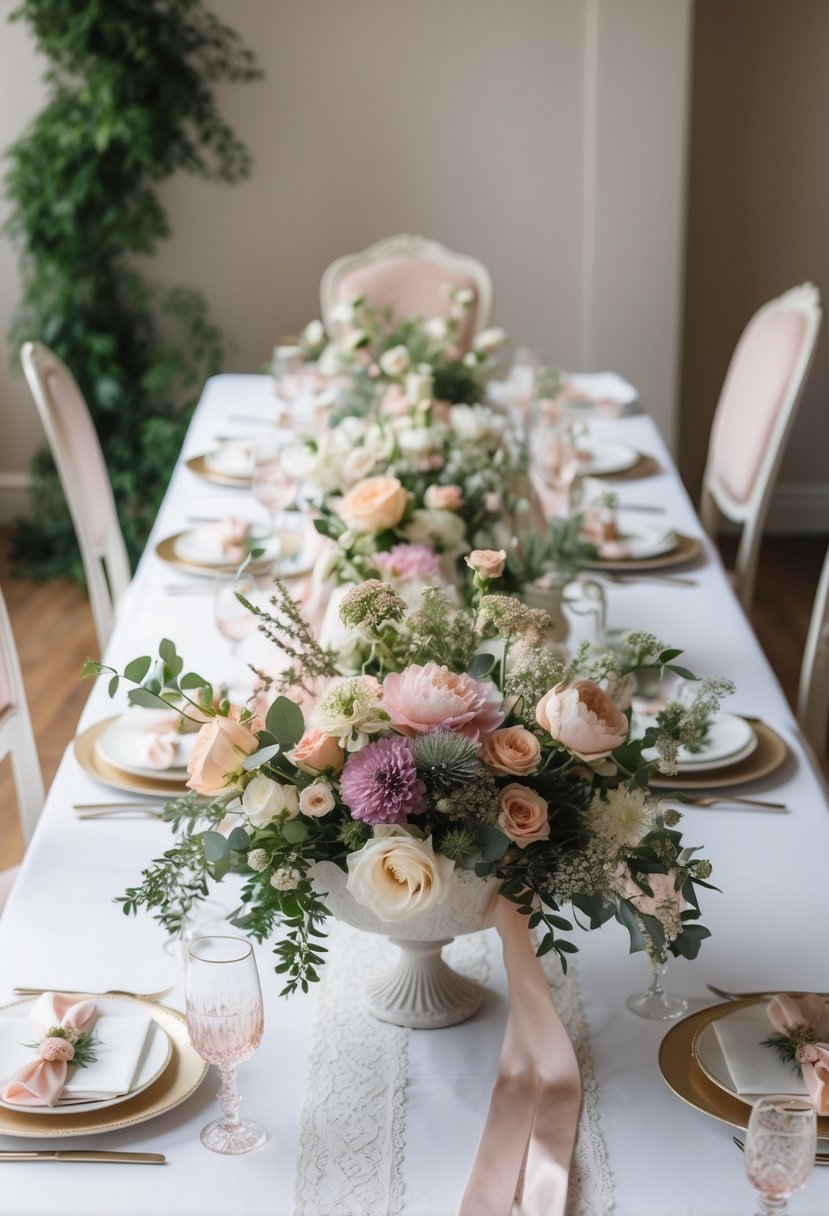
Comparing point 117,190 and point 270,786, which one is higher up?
point 270,786

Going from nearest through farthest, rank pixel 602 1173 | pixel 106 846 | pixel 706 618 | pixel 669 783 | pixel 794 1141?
1. pixel 794 1141
2. pixel 602 1173
3. pixel 106 846
4. pixel 669 783
5. pixel 706 618

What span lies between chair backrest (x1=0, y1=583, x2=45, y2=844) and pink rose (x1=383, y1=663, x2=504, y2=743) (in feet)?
3.59

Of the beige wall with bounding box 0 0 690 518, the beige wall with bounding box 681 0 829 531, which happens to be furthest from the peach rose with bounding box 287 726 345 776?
the beige wall with bounding box 681 0 829 531

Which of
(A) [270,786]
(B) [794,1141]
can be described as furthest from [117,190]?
(B) [794,1141]

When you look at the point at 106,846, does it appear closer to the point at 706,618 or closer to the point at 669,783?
the point at 669,783

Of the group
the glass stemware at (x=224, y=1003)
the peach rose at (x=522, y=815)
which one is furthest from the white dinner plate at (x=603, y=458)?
the glass stemware at (x=224, y=1003)

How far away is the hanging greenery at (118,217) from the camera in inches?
184

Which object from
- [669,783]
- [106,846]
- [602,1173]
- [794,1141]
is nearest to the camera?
[794,1141]

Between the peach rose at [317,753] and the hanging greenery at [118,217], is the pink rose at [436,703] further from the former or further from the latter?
the hanging greenery at [118,217]

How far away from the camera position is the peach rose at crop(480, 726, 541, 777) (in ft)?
3.84

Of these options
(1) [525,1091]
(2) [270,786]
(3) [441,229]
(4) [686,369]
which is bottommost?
(4) [686,369]

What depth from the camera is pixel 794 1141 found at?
3.14ft

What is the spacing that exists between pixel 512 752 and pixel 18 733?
48.5 inches

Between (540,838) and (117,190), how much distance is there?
418 centimetres
